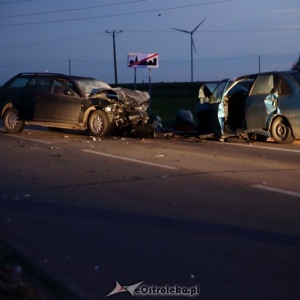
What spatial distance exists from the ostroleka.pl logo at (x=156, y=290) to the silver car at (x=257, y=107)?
37.2 ft

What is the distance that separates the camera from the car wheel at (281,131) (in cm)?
1727

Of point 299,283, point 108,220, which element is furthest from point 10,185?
point 299,283

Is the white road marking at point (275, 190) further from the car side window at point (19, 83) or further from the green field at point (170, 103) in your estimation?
the green field at point (170, 103)

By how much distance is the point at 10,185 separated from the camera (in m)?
11.5

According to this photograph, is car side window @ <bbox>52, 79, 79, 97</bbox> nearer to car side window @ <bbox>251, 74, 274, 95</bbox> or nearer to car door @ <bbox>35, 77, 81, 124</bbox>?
car door @ <bbox>35, 77, 81, 124</bbox>

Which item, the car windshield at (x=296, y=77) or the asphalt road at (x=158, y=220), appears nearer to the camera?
the asphalt road at (x=158, y=220)

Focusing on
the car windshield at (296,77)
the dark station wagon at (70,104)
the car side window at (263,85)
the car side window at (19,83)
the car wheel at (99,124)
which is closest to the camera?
the car windshield at (296,77)

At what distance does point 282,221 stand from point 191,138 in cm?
1098

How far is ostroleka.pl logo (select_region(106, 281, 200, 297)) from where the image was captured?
6016 millimetres

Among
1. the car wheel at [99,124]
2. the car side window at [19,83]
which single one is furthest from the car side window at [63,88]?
the car side window at [19,83]

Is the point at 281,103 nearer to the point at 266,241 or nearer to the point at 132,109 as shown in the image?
the point at 132,109

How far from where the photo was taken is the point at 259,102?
1739 cm

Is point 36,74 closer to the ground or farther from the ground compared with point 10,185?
farther from the ground

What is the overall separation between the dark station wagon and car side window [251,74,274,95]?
3.64m
